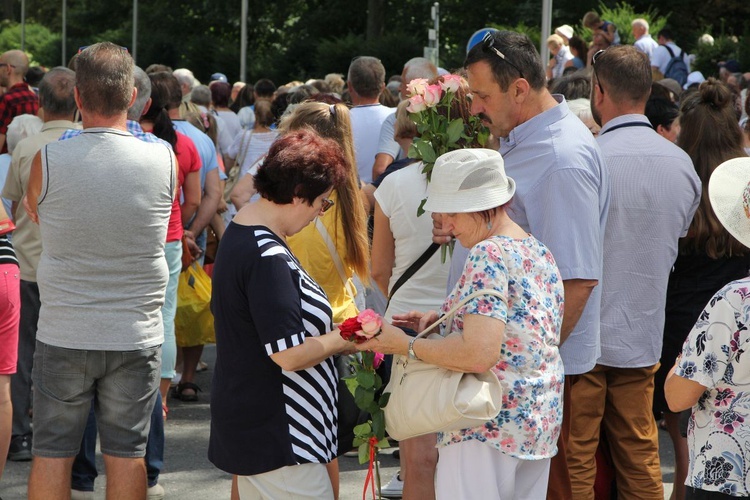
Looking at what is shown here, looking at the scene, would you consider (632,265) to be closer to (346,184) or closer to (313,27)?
(346,184)

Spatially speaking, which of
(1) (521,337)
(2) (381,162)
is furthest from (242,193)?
(1) (521,337)

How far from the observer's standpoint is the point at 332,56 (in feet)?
108

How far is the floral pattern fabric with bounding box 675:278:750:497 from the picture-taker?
3.02m

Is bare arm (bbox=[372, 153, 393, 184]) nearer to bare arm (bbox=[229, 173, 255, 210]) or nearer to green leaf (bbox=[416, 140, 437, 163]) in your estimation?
bare arm (bbox=[229, 173, 255, 210])

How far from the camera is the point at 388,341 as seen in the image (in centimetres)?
316

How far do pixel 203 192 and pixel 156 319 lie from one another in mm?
2790

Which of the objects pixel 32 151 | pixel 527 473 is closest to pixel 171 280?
pixel 32 151

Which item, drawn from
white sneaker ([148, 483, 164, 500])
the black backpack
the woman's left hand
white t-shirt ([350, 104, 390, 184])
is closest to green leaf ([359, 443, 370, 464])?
the woman's left hand

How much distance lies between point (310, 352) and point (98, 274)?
4.18 feet

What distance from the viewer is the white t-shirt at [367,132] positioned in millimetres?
7492

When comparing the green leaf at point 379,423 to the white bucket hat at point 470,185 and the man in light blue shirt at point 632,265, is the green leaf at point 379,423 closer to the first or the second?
the white bucket hat at point 470,185

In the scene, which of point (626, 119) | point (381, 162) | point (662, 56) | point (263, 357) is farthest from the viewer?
point (662, 56)

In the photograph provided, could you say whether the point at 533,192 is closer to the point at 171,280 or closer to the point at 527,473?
the point at 527,473

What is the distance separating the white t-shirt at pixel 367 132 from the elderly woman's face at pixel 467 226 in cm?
421
